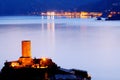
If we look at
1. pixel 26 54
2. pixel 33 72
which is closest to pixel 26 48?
pixel 26 54

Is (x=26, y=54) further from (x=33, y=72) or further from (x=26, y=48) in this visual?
(x=33, y=72)

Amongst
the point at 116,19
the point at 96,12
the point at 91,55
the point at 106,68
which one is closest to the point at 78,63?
the point at 106,68

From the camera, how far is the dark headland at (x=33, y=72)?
10688 millimetres

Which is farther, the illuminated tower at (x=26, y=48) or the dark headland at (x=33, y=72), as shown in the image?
the illuminated tower at (x=26, y=48)

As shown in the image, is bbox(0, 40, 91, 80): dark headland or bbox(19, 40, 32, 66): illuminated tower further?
bbox(19, 40, 32, 66): illuminated tower

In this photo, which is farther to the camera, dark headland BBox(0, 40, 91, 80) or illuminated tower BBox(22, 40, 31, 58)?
illuminated tower BBox(22, 40, 31, 58)

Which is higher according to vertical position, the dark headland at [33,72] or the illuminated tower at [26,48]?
the illuminated tower at [26,48]

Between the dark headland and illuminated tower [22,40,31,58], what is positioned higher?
illuminated tower [22,40,31,58]

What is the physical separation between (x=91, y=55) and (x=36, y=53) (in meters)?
2.55

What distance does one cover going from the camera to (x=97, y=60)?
20.1 m

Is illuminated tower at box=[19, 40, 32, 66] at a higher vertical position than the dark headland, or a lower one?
higher

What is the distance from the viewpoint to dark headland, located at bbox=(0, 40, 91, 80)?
35.1ft

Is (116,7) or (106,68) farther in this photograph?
(116,7)

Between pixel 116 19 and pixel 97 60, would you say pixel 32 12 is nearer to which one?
pixel 116 19
